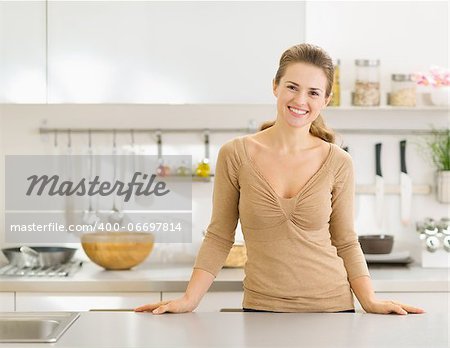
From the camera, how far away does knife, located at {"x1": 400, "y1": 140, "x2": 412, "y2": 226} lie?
379 centimetres

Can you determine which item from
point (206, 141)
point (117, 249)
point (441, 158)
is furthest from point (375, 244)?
point (117, 249)

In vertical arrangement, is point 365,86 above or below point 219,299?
above

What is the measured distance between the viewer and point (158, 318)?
6.40 feet

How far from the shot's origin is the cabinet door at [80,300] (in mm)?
3223

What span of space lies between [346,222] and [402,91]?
61.8 inches

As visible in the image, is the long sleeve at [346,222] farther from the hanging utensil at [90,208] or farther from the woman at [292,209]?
the hanging utensil at [90,208]

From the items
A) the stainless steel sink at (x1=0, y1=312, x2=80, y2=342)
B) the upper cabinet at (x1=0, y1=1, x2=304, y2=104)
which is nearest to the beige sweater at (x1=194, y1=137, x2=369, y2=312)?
the stainless steel sink at (x1=0, y1=312, x2=80, y2=342)

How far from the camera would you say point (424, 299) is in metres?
3.26

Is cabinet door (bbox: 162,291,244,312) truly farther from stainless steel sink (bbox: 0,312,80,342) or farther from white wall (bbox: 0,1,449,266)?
stainless steel sink (bbox: 0,312,80,342)

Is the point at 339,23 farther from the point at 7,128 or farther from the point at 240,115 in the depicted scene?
the point at 7,128

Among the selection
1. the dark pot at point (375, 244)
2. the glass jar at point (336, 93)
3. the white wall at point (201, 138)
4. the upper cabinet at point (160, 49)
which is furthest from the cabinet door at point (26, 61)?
the dark pot at point (375, 244)

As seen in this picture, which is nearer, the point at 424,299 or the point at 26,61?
the point at 424,299

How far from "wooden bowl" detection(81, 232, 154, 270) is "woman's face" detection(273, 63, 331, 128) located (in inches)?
57.8

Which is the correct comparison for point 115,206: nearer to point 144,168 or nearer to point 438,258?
point 144,168
